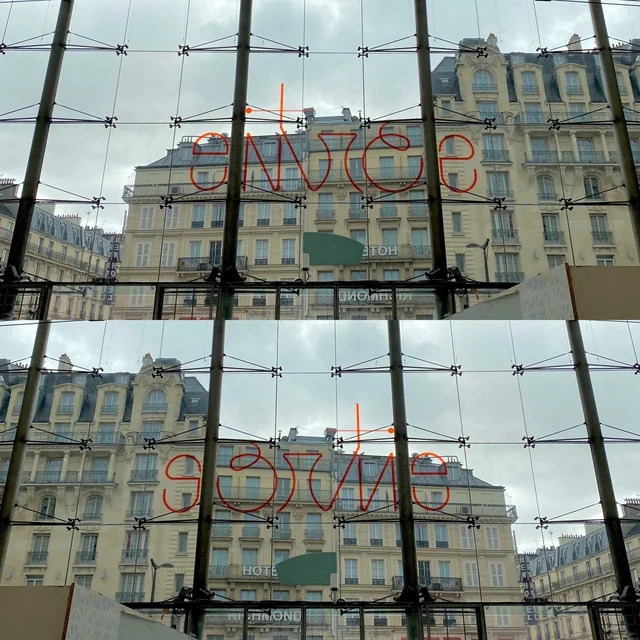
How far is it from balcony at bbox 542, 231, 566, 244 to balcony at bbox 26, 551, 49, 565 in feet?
16.5

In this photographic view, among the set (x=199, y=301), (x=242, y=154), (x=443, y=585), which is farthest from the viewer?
(x=242, y=154)

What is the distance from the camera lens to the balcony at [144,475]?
241 inches

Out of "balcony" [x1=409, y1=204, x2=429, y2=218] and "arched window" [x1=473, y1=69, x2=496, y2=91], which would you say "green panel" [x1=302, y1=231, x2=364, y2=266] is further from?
"arched window" [x1=473, y1=69, x2=496, y2=91]

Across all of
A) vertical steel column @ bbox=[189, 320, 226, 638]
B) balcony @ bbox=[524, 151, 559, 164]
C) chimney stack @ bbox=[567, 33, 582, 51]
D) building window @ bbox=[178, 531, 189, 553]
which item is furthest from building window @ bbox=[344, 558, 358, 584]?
chimney stack @ bbox=[567, 33, 582, 51]

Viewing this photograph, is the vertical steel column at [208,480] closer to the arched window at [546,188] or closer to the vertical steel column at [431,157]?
the vertical steel column at [431,157]

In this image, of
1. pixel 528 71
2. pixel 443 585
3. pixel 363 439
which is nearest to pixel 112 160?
pixel 363 439

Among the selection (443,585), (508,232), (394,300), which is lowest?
(443,585)

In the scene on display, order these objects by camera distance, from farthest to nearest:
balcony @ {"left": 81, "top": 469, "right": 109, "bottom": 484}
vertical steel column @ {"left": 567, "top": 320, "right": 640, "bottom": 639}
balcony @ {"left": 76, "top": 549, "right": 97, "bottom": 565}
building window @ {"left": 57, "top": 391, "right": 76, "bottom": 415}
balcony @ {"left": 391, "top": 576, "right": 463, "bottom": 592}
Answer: building window @ {"left": 57, "top": 391, "right": 76, "bottom": 415}
balcony @ {"left": 81, "top": 469, "right": 109, "bottom": 484}
balcony @ {"left": 76, "top": 549, "right": 97, "bottom": 565}
balcony @ {"left": 391, "top": 576, "right": 463, "bottom": 592}
vertical steel column @ {"left": 567, "top": 320, "right": 640, "bottom": 639}

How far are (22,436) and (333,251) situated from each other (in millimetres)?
3075

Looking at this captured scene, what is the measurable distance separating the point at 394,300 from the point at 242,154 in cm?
200

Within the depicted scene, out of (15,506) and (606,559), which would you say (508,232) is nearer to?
(606,559)

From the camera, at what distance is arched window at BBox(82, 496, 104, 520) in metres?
6.00

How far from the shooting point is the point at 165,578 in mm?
5820

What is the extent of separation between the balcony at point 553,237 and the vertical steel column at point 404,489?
174 cm
